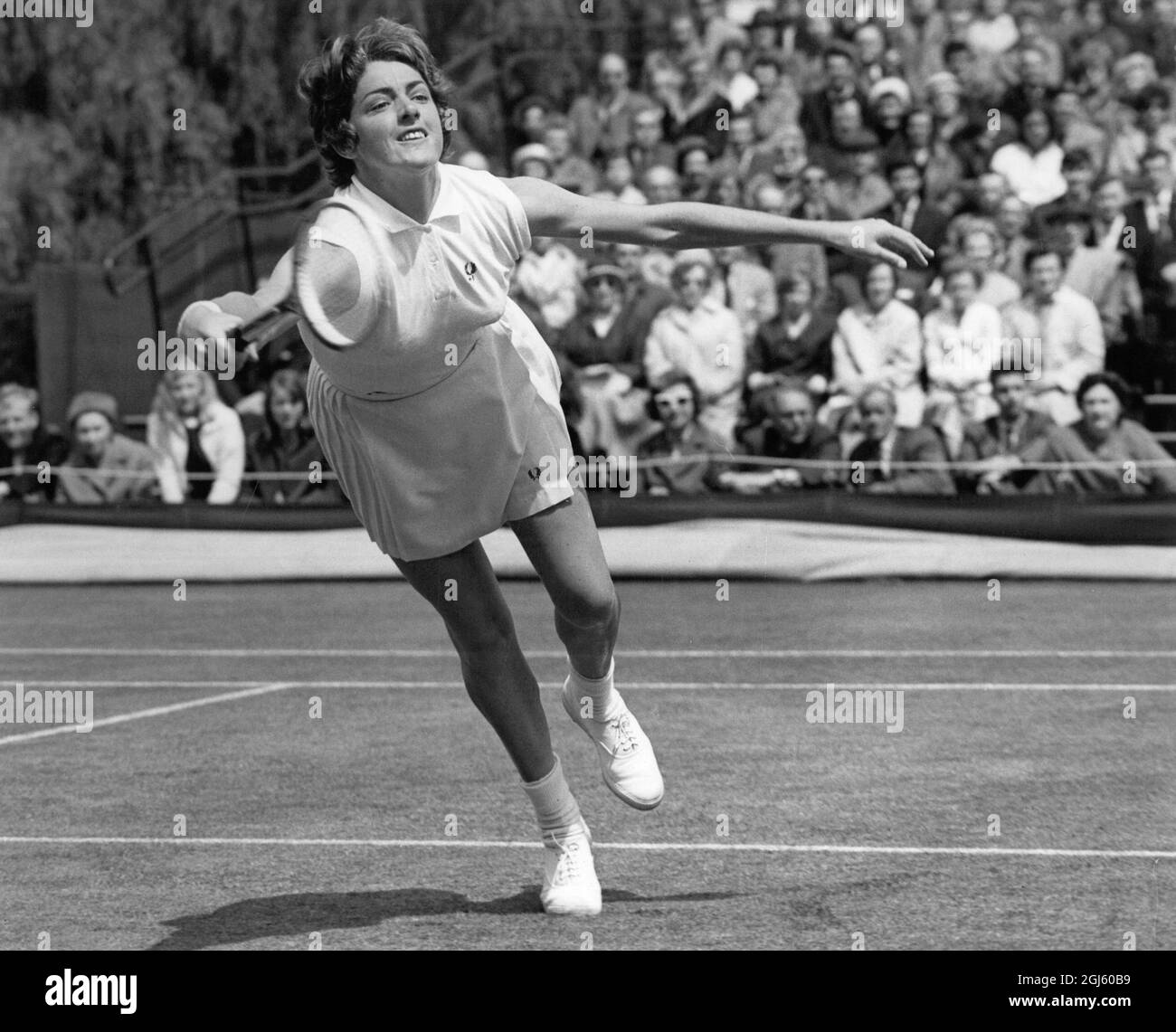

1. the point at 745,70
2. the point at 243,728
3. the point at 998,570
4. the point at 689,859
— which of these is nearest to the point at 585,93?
the point at 745,70

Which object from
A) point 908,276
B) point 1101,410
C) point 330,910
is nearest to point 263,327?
point 330,910

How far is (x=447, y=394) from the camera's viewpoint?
5102 millimetres

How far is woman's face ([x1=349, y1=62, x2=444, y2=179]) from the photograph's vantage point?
4.89m

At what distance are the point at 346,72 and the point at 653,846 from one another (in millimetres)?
2288

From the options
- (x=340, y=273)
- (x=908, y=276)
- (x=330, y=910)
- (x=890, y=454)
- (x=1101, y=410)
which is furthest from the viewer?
(x=908, y=276)

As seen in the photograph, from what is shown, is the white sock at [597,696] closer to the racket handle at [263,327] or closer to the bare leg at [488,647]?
A: the bare leg at [488,647]

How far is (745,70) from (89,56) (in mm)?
7322

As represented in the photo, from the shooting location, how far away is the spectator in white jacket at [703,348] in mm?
14789

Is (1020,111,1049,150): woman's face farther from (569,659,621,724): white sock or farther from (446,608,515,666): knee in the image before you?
(446,608,515,666): knee

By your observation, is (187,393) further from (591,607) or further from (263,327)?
(263,327)

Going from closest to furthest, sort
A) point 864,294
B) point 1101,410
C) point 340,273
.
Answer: point 340,273 < point 1101,410 < point 864,294

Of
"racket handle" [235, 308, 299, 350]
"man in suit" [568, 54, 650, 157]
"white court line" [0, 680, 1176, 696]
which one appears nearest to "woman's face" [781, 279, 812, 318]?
"man in suit" [568, 54, 650, 157]

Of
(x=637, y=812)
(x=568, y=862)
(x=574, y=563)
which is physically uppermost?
(x=574, y=563)

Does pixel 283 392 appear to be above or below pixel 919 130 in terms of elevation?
below
